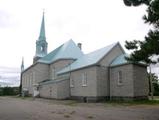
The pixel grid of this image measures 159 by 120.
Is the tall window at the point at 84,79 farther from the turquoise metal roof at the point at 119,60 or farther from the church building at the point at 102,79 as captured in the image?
the turquoise metal roof at the point at 119,60

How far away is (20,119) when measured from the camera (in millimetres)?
14828

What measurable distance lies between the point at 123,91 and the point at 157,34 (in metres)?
15.3

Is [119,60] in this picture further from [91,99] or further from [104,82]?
[91,99]

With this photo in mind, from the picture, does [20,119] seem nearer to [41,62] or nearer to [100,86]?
[100,86]

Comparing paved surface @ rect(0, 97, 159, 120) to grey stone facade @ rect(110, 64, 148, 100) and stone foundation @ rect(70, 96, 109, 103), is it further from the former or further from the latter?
stone foundation @ rect(70, 96, 109, 103)

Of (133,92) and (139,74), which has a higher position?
(139,74)

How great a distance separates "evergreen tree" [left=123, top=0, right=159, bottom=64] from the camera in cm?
1758

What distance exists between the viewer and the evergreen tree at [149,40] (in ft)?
57.7

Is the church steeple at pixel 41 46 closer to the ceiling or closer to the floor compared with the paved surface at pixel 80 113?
closer to the ceiling

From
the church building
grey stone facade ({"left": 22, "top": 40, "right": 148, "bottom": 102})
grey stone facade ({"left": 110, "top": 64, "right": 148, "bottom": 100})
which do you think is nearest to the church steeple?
the church building

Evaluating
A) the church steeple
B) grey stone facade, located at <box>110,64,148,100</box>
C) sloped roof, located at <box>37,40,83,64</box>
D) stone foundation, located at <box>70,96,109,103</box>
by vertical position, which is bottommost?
stone foundation, located at <box>70,96,109,103</box>

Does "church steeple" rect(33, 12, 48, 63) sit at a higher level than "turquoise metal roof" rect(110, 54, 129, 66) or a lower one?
higher

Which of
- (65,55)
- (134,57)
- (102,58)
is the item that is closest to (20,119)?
(134,57)

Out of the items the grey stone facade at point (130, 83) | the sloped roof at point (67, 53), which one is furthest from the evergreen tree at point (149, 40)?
the sloped roof at point (67, 53)
